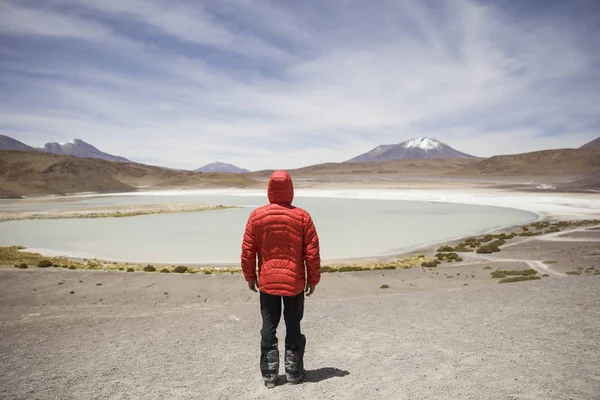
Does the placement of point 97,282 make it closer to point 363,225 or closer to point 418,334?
point 418,334

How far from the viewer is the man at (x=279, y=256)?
12.4ft

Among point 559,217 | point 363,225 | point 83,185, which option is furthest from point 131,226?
point 83,185

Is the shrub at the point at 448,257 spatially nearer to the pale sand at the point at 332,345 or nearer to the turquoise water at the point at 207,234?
the turquoise water at the point at 207,234

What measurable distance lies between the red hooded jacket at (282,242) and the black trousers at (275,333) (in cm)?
13

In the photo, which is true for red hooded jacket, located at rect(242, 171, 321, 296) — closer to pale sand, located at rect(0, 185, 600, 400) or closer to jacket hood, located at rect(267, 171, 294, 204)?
jacket hood, located at rect(267, 171, 294, 204)

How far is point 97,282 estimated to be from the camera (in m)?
11.4

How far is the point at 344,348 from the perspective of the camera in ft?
16.8

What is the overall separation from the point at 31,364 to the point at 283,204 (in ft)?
11.7

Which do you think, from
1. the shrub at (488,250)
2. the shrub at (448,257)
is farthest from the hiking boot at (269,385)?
the shrub at (488,250)

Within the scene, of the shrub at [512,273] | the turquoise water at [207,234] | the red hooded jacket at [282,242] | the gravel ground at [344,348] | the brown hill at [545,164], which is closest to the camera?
the red hooded jacket at [282,242]

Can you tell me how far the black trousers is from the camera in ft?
12.7

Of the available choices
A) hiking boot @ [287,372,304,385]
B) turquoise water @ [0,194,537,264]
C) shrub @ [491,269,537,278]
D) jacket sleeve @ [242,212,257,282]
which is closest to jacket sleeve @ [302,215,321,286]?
jacket sleeve @ [242,212,257,282]

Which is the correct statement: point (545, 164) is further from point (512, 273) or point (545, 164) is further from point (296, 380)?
point (296, 380)

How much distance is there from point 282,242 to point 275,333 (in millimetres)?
859
